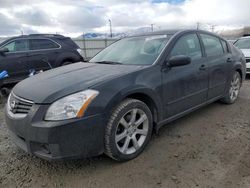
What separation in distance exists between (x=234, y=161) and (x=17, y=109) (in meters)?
2.58

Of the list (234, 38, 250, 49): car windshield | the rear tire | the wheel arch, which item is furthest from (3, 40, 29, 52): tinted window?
(234, 38, 250, 49): car windshield

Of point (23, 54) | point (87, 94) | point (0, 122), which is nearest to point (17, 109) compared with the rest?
point (87, 94)

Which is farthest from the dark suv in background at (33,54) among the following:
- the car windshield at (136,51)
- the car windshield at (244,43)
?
the car windshield at (244,43)

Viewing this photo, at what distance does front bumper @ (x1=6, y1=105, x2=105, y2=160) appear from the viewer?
2.30 meters

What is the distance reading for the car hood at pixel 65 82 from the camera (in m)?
2.46

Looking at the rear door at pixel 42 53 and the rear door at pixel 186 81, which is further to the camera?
the rear door at pixel 42 53

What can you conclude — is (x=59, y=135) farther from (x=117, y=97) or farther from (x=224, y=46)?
(x=224, y=46)

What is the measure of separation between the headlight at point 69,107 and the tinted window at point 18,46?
5.66m

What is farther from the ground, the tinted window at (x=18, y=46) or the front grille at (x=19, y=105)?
the tinted window at (x=18, y=46)

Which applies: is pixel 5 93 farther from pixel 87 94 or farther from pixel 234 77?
pixel 234 77

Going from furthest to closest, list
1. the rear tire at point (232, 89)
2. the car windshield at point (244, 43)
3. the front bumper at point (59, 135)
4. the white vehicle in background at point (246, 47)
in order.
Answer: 1. the car windshield at point (244, 43)
2. the white vehicle in background at point (246, 47)
3. the rear tire at point (232, 89)
4. the front bumper at point (59, 135)

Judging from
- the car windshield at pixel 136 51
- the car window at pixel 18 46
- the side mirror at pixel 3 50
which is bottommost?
the car windshield at pixel 136 51

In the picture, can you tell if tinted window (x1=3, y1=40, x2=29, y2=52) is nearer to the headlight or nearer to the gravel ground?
the gravel ground

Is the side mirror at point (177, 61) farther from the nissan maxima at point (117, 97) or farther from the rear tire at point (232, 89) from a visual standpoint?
the rear tire at point (232, 89)
